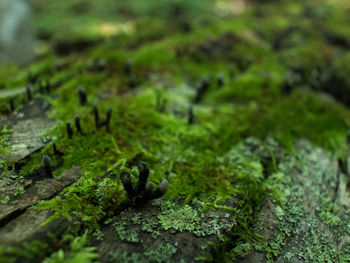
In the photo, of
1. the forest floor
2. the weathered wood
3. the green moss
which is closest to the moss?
the forest floor

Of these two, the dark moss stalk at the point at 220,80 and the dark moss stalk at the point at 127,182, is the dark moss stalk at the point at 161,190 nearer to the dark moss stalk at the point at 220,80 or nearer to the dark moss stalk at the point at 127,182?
the dark moss stalk at the point at 127,182

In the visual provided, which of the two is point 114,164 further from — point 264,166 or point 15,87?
point 15,87

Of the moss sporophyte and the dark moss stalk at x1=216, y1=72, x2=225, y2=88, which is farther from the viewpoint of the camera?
the dark moss stalk at x1=216, y1=72, x2=225, y2=88

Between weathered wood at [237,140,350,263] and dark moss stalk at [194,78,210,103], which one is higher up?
dark moss stalk at [194,78,210,103]

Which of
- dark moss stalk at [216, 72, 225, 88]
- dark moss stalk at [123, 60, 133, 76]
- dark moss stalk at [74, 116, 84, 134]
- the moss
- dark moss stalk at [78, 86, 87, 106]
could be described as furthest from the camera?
dark moss stalk at [216, 72, 225, 88]

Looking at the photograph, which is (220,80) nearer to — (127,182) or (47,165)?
(127,182)

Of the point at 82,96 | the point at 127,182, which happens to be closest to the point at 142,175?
the point at 127,182

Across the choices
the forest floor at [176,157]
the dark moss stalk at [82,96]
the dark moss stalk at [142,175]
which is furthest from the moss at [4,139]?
the dark moss stalk at [142,175]

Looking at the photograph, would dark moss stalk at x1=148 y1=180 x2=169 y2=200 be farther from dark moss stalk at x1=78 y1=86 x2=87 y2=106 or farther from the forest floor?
dark moss stalk at x1=78 y1=86 x2=87 y2=106
